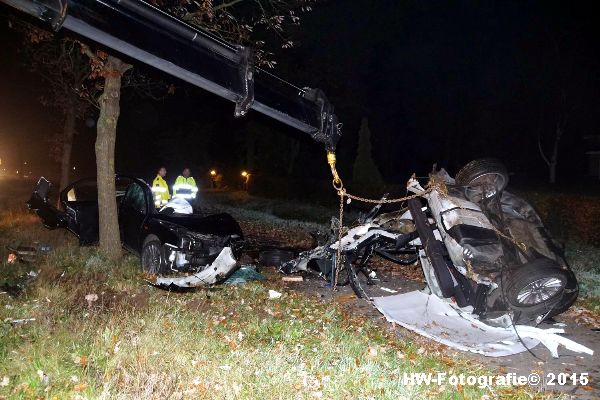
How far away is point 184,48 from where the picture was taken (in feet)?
14.0

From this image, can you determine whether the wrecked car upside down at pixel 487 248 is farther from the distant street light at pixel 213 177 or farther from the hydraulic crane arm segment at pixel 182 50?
the distant street light at pixel 213 177

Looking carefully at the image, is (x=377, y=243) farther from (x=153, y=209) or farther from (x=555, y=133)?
(x=555, y=133)

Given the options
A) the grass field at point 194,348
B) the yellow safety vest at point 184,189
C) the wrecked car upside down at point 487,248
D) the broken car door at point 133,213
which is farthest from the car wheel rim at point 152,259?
the wrecked car upside down at point 487,248

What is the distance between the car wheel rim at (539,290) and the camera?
18.5 ft

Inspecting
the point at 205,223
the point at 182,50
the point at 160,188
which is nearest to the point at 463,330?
the point at 205,223

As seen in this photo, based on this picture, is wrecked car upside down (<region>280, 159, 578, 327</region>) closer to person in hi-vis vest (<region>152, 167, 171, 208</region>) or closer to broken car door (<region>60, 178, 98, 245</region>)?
person in hi-vis vest (<region>152, 167, 171, 208</region>)

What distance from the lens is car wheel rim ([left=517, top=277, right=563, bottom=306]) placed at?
5.64 m

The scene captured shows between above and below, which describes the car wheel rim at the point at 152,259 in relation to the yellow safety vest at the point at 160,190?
below

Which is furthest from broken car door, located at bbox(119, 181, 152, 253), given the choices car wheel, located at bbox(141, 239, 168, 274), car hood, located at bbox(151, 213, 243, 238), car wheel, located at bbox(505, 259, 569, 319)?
car wheel, located at bbox(505, 259, 569, 319)

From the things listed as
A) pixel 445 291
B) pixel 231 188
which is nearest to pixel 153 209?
pixel 445 291

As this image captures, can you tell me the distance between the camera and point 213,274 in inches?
292

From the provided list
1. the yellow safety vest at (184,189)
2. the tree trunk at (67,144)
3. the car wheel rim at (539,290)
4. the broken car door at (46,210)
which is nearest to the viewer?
the car wheel rim at (539,290)

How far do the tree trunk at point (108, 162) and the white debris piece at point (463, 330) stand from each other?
494 cm

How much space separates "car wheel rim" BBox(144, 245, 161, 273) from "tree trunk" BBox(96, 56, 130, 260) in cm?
89
